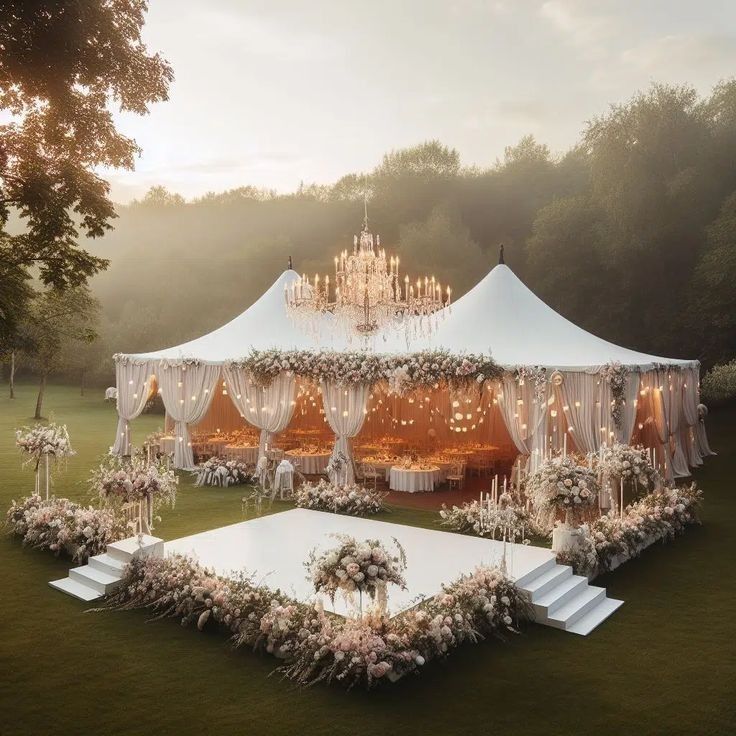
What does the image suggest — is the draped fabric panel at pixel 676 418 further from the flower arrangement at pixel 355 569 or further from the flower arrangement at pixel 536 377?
the flower arrangement at pixel 355 569

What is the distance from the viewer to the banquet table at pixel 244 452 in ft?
54.7

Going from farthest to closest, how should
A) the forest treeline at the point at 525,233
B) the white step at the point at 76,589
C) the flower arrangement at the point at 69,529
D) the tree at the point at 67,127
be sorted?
the forest treeline at the point at 525,233 < the tree at the point at 67,127 < the flower arrangement at the point at 69,529 < the white step at the point at 76,589

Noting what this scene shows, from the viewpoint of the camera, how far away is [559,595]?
7395 millimetres

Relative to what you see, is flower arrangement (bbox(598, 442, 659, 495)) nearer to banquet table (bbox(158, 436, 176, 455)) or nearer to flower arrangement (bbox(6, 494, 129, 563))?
flower arrangement (bbox(6, 494, 129, 563))

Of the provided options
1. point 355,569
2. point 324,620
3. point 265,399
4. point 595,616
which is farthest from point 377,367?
point 355,569

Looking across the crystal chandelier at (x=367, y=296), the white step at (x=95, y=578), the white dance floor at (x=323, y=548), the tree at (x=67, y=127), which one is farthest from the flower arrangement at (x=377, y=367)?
the white step at (x=95, y=578)

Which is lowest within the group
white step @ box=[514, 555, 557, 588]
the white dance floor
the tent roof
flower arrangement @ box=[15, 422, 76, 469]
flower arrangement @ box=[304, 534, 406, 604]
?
the white dance floor

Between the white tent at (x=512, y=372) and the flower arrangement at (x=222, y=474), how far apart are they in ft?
3.65

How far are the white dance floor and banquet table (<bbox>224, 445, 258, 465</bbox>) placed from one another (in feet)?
18.2

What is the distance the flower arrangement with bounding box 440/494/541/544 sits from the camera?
991cm

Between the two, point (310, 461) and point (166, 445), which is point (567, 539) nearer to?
point (310, 461)

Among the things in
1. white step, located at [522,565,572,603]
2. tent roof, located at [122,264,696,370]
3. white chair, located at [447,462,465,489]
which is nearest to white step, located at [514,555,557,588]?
white step, located at [522,565,572,603]

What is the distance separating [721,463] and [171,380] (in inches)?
580

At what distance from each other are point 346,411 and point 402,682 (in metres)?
8.27
